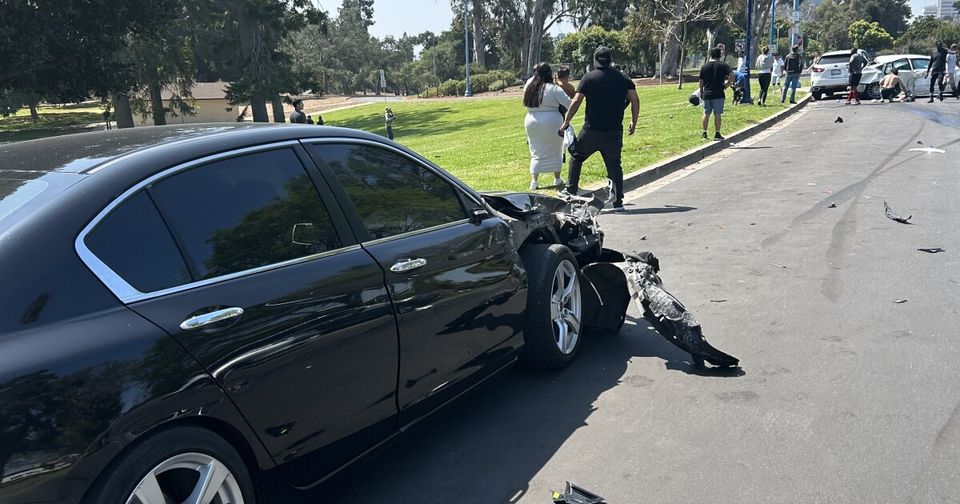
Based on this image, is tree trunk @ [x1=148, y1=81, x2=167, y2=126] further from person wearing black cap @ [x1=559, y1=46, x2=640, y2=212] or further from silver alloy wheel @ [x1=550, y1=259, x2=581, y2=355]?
silver alloy wheel @ [x1=550, y1=259, x2=581, y2=355]

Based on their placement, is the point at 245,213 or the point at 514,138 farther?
the point at 514,138

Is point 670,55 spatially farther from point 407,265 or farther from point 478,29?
point 407,265

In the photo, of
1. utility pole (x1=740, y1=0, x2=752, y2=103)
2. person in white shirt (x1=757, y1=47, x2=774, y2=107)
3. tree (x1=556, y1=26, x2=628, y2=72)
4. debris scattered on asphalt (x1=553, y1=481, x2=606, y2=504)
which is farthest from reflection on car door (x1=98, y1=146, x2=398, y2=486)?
tree (x1=556, y1=26, x2=628, y2=72)

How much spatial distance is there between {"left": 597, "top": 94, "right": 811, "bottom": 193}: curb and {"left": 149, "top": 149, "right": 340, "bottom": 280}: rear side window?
Answer: 27.3ft

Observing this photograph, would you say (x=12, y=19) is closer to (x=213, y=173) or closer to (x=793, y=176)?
(x=793, y=176)

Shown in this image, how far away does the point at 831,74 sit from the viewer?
27.9 metres

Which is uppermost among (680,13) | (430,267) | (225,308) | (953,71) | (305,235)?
(680,13)

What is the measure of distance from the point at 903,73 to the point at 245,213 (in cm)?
3057

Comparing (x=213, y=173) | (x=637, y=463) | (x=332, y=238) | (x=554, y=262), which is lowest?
(x=637, y=463)

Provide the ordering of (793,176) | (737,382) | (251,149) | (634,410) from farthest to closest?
(793,176) < (737,382) < (634,410) < (251,149)

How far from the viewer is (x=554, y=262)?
4.63m

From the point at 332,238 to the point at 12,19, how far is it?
67.7ft

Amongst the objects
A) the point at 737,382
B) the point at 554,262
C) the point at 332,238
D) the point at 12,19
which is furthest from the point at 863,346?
the point at 12,19

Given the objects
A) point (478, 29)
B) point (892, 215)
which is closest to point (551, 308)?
point (892, 215)
